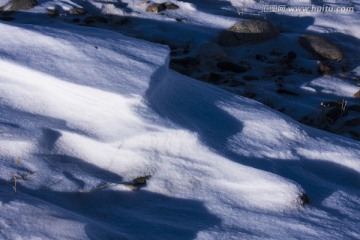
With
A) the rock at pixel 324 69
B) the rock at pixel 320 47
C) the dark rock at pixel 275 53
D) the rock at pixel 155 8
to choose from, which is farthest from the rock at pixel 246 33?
the rock at pixel 155 8

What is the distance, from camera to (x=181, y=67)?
3848 mm

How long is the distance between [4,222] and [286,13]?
4.07 m

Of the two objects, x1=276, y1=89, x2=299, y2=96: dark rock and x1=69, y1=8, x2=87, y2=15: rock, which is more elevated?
x1=69, y1=8, x2=87, y2=15: rock

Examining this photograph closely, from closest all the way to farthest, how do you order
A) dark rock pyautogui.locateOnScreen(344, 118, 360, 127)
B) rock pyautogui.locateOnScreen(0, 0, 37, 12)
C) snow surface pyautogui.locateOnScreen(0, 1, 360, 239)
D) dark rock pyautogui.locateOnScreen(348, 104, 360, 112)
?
snow surface pyautogui.locateOnScreen(0, 1, 360, 239) < dark rock pyautogui.locateOnScreen(344, 118, 360, 127) < dark rock pyautogui.locateOnScreen(348, 104, 360, 112) < rock pyautogui.locateOnScreen(0, 0, 37, 12)

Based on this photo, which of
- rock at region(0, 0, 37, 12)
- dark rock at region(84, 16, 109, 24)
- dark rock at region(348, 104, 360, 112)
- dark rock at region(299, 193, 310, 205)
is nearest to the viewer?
dark rock at region(299, 193, 310, 205)

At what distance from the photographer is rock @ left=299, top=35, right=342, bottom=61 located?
421 centimetres

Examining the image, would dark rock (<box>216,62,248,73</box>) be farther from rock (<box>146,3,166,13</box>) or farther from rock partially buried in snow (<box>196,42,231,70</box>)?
rock (<box>146,3,166,13</box>)

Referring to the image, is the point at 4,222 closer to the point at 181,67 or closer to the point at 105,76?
the point at 105,76

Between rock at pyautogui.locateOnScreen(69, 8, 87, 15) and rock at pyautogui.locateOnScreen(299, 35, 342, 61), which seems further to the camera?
rock at pyautogui.locateOnScreen(69, 8, 87, 15)

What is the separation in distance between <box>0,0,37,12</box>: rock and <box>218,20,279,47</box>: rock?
1.80 m

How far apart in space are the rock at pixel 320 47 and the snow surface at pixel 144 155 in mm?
1681

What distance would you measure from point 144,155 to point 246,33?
2474mm

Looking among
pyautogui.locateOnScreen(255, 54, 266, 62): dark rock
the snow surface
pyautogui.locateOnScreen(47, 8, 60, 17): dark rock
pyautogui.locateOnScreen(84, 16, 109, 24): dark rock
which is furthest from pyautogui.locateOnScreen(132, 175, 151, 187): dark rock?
pyautogui.locateOnScreen(47, 8, 60, 17): dark rock

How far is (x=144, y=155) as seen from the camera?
2.19 m
